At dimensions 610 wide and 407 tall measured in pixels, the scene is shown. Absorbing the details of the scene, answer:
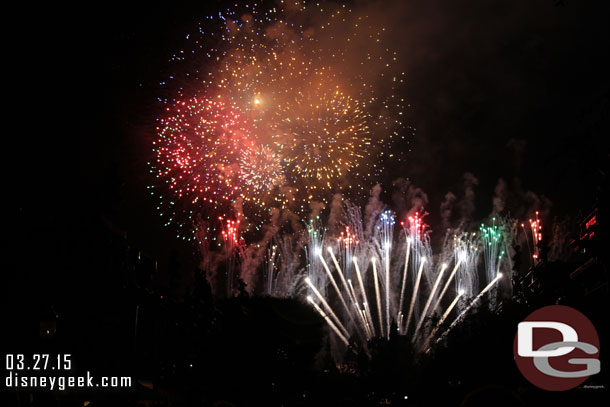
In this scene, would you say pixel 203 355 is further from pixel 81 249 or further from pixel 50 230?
pixel 50 230

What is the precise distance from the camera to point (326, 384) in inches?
1216

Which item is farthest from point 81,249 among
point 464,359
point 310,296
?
point 310,296
